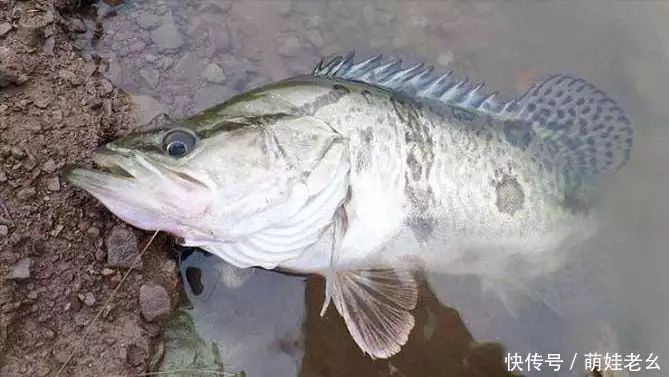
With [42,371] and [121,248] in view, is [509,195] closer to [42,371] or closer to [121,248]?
[121,248]

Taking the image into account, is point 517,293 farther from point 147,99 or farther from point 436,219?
point 147,99

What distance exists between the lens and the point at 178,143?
297 cm

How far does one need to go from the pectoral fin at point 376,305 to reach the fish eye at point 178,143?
1.01m

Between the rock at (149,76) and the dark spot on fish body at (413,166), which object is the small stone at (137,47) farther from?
the dark spot on fish body at (413,166)

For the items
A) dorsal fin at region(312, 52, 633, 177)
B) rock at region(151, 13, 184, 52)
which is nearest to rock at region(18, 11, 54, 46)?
rock at region(151, 13, 184, 52)

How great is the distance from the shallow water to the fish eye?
86cm

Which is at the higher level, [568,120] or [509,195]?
[568,120]

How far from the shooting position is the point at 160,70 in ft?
13.1

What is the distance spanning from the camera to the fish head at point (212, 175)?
2900 millimetres

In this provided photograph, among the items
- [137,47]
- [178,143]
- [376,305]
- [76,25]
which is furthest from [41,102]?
[376,305]

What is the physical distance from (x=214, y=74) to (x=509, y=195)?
185 cm

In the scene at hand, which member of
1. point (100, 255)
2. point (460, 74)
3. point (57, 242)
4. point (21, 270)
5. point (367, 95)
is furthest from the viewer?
point (460, 74)

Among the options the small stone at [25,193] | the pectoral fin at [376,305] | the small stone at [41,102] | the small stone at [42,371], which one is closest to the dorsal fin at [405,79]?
the pectoral fin at [376,305]

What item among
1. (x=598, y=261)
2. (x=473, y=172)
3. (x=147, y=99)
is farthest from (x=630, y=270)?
(x=147, y=99)
